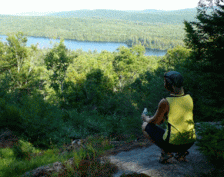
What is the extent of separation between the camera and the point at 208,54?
10195mm

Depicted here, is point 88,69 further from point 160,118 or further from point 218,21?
point 160,118

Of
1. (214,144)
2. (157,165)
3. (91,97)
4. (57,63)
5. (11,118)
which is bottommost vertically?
(91,97)

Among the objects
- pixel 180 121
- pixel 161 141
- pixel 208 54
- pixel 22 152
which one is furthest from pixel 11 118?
pixel 180 121

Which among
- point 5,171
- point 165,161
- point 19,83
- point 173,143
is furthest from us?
point 19,83

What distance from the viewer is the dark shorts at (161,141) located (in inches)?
123

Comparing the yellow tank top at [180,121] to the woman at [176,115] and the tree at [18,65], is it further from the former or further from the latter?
the tree at [18,65]

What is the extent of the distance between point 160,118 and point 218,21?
940cm

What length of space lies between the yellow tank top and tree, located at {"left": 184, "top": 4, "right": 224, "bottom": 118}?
15.9ft

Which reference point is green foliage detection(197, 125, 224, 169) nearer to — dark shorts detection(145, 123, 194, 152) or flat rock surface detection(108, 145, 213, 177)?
dark shorts detection(145, 123, 194, 152)

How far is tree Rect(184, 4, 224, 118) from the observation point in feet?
27.4

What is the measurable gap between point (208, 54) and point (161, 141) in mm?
8322

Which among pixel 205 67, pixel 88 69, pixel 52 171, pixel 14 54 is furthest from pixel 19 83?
pixel 52 171

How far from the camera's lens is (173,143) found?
305 centimetres

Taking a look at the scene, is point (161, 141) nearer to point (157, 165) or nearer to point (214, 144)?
point (157, 165)
